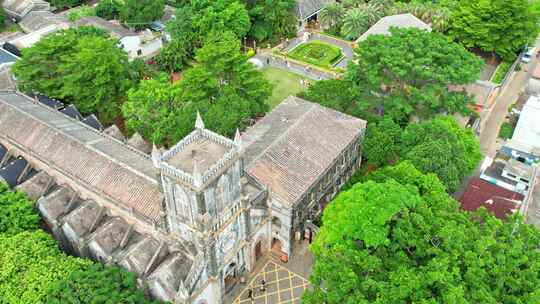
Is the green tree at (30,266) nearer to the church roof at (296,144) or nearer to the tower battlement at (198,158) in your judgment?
the tower battlement at (198,158)

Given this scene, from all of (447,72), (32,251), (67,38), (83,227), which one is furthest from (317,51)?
(32,251)

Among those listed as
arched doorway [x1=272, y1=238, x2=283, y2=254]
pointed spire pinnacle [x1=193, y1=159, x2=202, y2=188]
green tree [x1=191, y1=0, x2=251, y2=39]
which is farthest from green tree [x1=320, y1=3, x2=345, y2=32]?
pointed spire pinnacle [x1=193, y1=159, x2=202, y2=188]

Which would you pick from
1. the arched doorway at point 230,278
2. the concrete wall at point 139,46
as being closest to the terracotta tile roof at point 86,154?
the arched doorway at point 230,278

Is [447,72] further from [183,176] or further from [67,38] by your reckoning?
[67,38]

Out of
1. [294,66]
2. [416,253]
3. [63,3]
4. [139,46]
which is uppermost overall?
[416,253]

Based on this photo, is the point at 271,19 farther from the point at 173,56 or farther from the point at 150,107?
the point at 150,107

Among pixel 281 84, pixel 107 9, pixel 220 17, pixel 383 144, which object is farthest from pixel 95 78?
pixel 383 144

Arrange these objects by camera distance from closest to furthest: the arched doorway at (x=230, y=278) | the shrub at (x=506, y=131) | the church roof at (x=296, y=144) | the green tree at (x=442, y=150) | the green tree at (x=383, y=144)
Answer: the arched doorway at (x=230, y=278) < the church roof at (x=296, y=144) < the green tree at (x=442, y=150) < the green tree at (x=383, y=144) < the shrub at (x=506, y=131)
